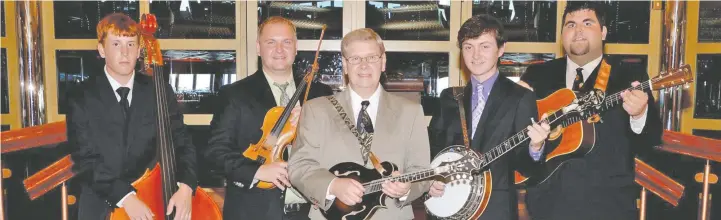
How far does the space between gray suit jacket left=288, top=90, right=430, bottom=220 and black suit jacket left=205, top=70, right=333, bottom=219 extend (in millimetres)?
425

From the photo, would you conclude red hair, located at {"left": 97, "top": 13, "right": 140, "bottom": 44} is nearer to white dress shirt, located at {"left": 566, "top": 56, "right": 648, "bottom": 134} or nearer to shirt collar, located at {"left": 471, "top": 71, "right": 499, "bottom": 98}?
shirt collar, located at {"left": 471, "top": 71, "right": 499, "bottom": 98}

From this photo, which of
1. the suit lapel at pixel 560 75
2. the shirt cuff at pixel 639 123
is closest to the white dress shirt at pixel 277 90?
the suit lapel at pixel 560 75

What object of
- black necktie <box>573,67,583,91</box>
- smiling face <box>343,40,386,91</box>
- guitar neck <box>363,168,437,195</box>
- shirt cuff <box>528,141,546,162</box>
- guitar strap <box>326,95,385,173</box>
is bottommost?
guitar neck <box>363,168,437,195</box>

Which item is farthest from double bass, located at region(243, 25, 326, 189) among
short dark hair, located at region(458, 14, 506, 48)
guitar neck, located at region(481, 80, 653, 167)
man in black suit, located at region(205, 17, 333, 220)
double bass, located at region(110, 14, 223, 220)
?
guitar neck, located at region(481, 80, 653, 167)

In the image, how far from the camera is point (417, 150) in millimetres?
2422

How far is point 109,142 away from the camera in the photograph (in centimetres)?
270

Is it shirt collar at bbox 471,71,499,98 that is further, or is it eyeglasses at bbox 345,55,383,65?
shirt collar at bbox 471,71,499,98

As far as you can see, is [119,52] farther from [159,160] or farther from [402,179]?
[402,179]

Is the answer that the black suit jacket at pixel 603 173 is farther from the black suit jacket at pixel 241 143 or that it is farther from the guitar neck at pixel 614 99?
the black suit jacket at pixel 241 143

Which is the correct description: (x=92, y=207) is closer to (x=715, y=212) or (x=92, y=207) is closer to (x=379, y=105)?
(x=379, y=105)

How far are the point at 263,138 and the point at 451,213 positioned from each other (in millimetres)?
945

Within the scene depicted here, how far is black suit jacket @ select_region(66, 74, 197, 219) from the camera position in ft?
8.68

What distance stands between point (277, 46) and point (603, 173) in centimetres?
170

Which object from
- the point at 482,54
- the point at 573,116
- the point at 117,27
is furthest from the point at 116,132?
the point at 573,116
